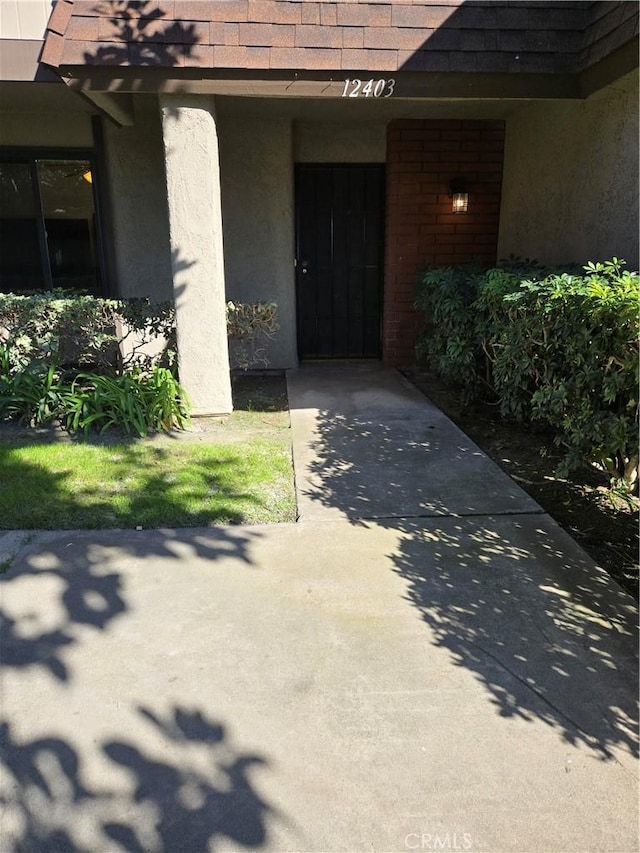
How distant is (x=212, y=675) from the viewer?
8.16 feet

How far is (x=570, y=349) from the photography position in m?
3.50

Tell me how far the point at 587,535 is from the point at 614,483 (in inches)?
20.9

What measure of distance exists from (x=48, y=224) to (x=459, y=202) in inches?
196

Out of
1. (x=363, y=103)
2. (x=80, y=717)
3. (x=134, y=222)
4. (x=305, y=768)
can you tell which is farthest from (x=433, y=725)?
(x=134, y=222)

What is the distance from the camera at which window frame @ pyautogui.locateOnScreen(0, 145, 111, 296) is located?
22.5 feet

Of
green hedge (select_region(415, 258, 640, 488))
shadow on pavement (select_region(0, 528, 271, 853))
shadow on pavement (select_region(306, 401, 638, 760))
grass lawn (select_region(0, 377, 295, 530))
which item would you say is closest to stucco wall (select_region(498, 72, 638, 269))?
green hedge (select_region(415, 258, 640, 488))

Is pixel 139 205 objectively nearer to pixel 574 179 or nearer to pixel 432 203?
pixel 432 203

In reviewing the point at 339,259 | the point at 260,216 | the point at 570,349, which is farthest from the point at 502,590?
the point at 339,259

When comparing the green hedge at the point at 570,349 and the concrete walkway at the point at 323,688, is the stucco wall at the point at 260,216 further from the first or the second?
the concrete walkway at the point at 323,688

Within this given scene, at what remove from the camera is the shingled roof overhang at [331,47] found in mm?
4703

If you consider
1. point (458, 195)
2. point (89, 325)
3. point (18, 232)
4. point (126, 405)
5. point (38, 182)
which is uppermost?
point (38, 182)

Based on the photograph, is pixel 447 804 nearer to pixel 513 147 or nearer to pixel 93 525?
pixel 93 525

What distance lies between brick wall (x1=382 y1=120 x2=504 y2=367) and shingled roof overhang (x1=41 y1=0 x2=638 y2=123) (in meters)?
2.42

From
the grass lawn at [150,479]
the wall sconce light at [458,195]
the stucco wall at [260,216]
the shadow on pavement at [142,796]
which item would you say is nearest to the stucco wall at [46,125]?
the stucco wall at [260,216]
